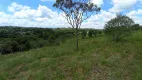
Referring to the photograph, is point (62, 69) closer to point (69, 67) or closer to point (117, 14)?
point (69, 67)

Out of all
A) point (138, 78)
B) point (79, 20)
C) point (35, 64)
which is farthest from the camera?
point (79, 20)

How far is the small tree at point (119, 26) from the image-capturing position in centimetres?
2041

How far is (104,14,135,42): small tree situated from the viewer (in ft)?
66.9

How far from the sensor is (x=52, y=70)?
8.32 m

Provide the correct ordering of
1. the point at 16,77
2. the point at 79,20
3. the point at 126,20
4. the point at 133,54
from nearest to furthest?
the point at 16,77 < the point at 133,54 < the point at 79,20 < the point at 126,20

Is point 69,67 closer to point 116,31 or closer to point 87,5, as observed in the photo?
point 87,5

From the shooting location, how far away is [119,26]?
2055 cm

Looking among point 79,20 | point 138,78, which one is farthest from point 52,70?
point 79,20

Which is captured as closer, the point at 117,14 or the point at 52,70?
the point at 52,70

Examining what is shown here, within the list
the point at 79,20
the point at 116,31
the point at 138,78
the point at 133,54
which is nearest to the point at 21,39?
the point at 116,31

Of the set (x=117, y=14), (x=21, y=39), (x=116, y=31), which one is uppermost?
(x=117, y=14)

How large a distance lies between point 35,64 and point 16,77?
197cm

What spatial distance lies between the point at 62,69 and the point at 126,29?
45.6ft

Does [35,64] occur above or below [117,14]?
below
